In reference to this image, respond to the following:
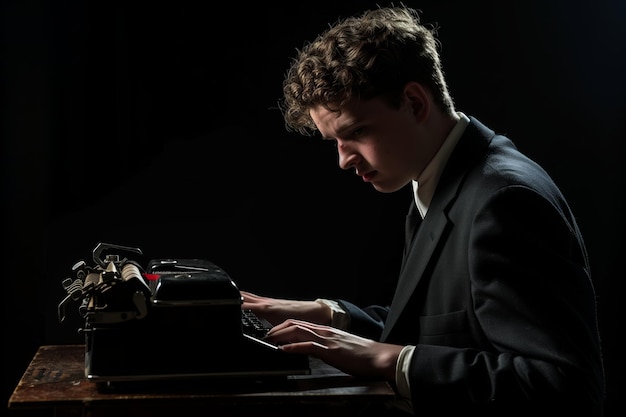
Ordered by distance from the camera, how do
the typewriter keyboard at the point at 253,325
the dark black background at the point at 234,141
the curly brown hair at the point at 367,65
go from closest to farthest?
the typewriter keyboard at the point at 253,325 < the curly brown hair at the point at 367,65 < the dark black background at the point at 234,141

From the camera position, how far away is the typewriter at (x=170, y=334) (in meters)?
1.81

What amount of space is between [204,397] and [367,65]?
97 centimetres

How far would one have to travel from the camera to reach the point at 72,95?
3504mm

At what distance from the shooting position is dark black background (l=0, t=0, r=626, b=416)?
3.50 m

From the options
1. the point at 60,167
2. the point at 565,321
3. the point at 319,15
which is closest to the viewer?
the point at 565,321

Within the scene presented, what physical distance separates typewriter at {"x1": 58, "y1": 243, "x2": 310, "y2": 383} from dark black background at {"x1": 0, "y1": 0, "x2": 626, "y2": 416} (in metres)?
1.71

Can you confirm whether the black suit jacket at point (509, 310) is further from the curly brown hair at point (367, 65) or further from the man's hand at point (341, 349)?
the curly brown hair at point (367, 65)

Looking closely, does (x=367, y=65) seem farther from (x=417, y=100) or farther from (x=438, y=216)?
(x=438, y=216)

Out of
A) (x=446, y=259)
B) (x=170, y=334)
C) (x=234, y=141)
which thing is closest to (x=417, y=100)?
(x=446, y=259)

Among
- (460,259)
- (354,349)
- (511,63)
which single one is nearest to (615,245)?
(511,63)

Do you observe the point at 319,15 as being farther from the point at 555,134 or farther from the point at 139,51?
the point at 555,134

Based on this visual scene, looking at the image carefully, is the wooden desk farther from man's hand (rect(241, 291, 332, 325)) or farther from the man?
man's hand (rect(241, 291, 332, 325))

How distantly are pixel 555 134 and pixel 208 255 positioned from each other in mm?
1703

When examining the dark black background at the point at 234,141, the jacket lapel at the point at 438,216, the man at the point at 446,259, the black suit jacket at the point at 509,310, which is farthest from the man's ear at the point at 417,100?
the dark black background at the point at 234,141
